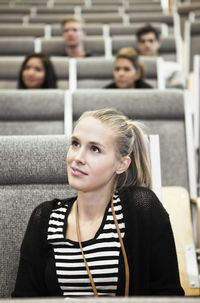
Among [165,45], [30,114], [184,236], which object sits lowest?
[184,236]

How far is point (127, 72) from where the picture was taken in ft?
5.24

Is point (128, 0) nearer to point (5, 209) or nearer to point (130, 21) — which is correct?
point (130, 21)

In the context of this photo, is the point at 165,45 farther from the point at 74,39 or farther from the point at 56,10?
the point at 56,10

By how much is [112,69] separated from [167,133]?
78cm

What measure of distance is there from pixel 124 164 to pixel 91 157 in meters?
0.07

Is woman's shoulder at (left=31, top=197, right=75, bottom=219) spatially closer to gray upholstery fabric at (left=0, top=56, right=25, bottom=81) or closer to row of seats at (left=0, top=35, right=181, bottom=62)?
gray upholstery fabric at (left=0, top=56, right=25, bottom=81)

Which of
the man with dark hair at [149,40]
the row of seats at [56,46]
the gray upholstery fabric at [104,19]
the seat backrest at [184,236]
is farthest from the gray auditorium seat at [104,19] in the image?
the seat backrest at [184,236]

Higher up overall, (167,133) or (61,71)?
(61,71)

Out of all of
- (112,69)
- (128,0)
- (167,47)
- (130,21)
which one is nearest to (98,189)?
(112,69)

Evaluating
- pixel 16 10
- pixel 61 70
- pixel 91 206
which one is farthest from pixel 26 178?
pixel 16 10

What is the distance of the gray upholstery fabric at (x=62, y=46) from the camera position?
7.18ft

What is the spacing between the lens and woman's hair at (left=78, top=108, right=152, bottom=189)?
0.63 m

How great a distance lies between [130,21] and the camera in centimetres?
293

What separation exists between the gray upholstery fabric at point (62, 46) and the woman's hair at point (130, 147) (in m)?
1.62
